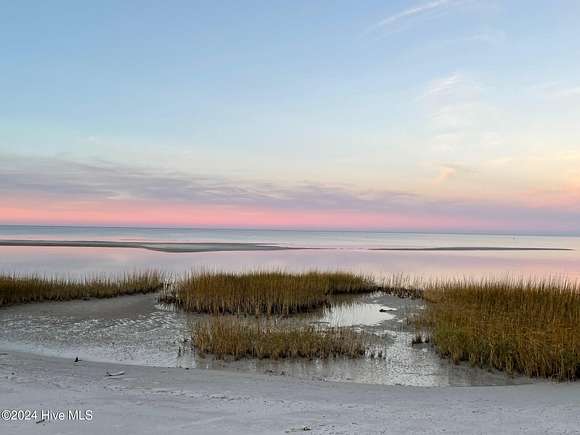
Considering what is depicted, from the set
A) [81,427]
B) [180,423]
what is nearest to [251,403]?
[180,423]

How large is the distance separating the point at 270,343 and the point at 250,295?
235 inches

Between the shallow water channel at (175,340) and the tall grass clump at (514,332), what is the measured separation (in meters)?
0.36

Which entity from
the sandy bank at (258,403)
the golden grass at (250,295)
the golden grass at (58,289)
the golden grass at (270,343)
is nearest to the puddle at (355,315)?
the golden grass at (250,295)

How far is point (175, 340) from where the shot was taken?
11391mm

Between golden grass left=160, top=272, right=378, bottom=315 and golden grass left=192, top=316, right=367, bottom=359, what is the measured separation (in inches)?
163

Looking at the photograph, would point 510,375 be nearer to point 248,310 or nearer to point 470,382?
point 470,382

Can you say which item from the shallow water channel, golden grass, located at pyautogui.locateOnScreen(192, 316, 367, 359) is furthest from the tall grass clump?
golden grass, located at pyautogui.locateOnScreen(192, 316, 367, 359)

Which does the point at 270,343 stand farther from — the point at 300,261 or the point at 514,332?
the point at 300,261

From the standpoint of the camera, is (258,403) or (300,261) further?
(300,261)

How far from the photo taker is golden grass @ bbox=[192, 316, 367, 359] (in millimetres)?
9664

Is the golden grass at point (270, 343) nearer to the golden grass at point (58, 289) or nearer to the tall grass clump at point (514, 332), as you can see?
the tall grass clump at point (514, 332)

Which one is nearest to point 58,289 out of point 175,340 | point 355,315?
point 175,340

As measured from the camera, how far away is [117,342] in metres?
11.3

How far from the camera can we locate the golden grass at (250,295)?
15.4 m
